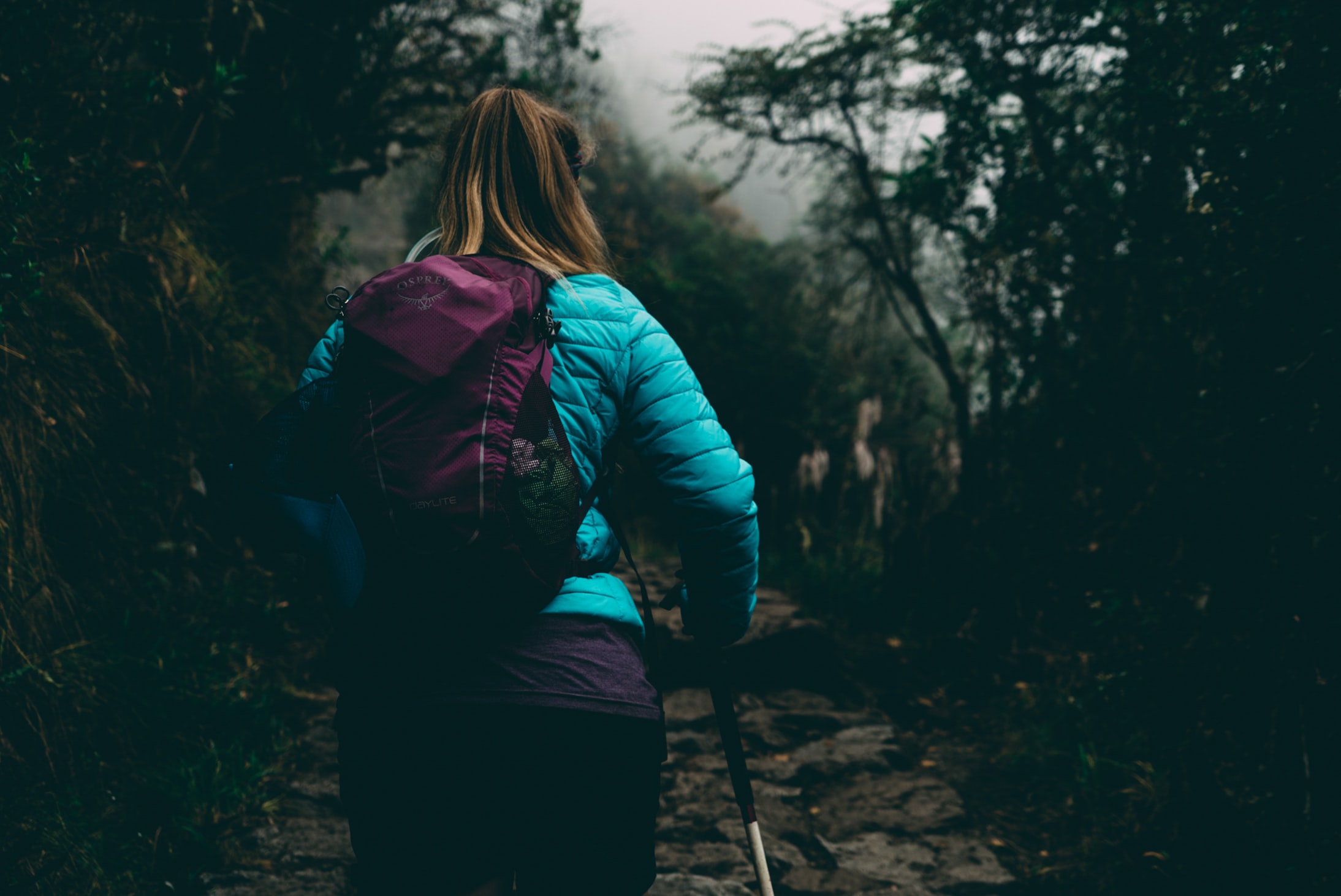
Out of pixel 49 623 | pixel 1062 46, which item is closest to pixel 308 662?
pixel 49 623

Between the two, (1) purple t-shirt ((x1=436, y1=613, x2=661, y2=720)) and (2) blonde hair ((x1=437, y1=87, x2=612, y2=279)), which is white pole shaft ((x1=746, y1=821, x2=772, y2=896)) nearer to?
(1) purple t-shirt ((x1=436, y1=613, x2=661, y2=720))

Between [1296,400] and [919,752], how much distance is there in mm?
2416

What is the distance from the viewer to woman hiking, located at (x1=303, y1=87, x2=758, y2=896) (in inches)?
43.1

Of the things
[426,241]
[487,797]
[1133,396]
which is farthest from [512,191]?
[1133,396]

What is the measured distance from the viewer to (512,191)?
1.38 metres

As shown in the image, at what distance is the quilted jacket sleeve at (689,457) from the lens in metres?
1.31

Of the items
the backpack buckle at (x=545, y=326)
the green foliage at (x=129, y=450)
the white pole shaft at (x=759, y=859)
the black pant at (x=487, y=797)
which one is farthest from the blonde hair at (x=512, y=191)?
the green foliage at (x=129, y=450)

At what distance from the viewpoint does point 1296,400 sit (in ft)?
7.04

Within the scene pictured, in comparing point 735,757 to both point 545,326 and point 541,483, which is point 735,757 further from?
point 545,326

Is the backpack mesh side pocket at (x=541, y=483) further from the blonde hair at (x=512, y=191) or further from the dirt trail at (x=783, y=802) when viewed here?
the dirt trail at (x=783, y=802)

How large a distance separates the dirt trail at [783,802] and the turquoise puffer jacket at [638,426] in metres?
1.70

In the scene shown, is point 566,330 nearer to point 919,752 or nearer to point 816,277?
point 919,752

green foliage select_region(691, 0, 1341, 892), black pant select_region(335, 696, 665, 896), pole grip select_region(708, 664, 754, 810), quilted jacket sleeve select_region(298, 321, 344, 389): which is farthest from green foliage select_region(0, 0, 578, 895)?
green foliage select_region(691, 0, 1341, 892)

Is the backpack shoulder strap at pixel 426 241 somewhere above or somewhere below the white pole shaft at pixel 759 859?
above
